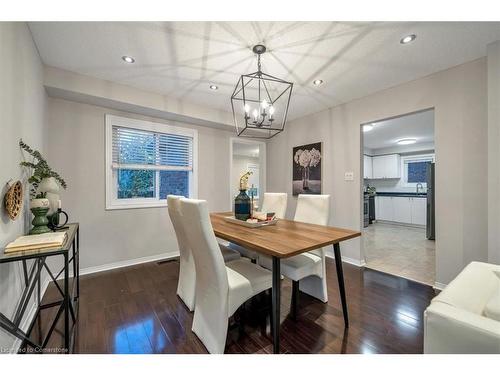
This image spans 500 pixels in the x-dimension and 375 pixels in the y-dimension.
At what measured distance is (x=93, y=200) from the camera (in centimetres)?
271

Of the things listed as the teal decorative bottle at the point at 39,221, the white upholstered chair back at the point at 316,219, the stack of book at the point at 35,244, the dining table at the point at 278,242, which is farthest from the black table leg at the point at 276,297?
the teal decorative bottle at the point at 39,221

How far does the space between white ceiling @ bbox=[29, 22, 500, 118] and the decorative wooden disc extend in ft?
4.42

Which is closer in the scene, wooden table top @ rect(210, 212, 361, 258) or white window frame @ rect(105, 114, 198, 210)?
wooden table top @ rect(210, 212, 361, 258)

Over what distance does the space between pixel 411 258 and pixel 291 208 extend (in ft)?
6.65

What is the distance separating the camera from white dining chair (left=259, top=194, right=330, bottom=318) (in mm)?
1697

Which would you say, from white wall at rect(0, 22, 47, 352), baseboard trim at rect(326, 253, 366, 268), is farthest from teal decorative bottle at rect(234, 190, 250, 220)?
baseboard trim at rect(326, 253, 366, 268)

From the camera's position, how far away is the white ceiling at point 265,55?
5.46 feet

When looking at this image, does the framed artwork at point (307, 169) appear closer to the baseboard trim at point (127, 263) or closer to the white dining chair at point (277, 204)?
the white dining chair at point (277, 204)

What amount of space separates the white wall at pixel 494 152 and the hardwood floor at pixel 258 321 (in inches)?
30.7

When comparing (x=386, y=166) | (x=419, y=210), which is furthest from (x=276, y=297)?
(x=386, y=166)

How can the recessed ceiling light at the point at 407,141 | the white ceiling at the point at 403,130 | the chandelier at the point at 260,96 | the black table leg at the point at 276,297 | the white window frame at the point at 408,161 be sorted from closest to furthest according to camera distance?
1. the black table leg at the point at 276,297
2. the chandelier at the point at 260,96
3. the white ceiling at the point at 403,130
4. the recessed ceiling light at the point at 407,141
5. the white window frame at the point at 408,161

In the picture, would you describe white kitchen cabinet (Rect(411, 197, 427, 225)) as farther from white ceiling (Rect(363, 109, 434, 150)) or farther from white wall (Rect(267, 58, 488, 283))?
white wall (Rect(267, 58, 488, 283))

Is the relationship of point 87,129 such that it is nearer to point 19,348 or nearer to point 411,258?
point 19,348

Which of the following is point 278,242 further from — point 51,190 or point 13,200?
point 51,190
